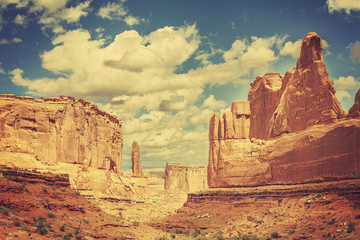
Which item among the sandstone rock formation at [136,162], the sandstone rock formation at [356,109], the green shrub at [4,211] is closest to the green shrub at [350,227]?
the sandstone rock formation at [356,109]

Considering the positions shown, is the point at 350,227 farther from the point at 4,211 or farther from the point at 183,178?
the point at 183,178

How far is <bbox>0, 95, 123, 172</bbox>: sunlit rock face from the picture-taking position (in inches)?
2514

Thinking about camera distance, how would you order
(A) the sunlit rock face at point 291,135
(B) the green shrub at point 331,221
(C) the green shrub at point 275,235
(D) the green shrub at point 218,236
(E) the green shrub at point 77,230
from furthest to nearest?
1. (D) the green shrub at point 218,236
2. (A) the sunlit rock face at point 291,135
3. (C) the green shrub at point 275,235
4. (B) the green shrub at point 331,221
5. (E) the green shrub at point 77,230

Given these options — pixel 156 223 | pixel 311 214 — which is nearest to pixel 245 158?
pixel 156 223

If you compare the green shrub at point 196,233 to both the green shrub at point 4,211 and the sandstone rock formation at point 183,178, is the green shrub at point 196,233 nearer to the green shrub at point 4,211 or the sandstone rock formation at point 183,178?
the green shrub at point 4,211

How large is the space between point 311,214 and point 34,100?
44.6 metres

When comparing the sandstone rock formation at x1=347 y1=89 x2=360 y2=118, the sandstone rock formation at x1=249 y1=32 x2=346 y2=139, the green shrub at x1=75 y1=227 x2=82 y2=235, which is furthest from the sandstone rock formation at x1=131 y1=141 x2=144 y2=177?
the green shrub at x1=75 y1=227 x2=82 y2=235

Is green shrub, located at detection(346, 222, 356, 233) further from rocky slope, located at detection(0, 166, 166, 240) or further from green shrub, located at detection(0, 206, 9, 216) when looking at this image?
green shrub, located at detection(0, 206, 9, 216)

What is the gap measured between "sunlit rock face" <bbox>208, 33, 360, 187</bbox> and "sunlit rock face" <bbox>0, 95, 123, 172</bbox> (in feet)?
74.4

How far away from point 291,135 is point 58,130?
3612 centimetres

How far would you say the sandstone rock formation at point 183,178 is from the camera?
6964 inches

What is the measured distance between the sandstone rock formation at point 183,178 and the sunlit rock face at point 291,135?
10271 cm

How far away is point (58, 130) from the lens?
7231cm

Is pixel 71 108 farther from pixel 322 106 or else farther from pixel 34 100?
pixel 322 106
